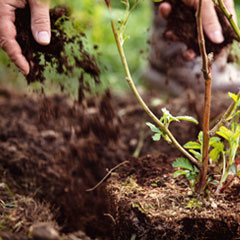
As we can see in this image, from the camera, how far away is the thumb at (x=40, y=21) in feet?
4.43

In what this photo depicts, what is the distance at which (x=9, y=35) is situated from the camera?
1.38 m

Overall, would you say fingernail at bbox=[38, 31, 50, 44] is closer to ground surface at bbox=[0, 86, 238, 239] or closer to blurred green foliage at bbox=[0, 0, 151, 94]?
ground surface at bbox=[0, 86, 238, 239]

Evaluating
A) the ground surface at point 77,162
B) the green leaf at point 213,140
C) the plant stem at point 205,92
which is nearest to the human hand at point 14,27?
the ground surface at point 77,162

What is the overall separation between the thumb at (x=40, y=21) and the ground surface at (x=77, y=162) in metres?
0.37

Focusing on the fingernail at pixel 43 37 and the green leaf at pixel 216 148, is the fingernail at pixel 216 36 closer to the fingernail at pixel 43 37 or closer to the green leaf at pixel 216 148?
the green leaf at pixel 216 148

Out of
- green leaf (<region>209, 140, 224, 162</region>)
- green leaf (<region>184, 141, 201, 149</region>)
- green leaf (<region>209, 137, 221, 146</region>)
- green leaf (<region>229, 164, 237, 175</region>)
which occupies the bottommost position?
green leaf (<region>229, 164, 237, 175</region>)

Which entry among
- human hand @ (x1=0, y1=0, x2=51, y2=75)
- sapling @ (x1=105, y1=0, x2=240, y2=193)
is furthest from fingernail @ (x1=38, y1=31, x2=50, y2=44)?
sapling @ (x1=105, y1=0, x2=240, y2=193)

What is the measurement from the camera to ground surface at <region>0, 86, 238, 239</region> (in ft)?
4.20

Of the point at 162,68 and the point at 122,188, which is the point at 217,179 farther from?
the point at 162,68

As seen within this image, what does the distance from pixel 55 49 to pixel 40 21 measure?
17 centimetres

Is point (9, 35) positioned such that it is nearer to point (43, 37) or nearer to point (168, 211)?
point (43, 37)

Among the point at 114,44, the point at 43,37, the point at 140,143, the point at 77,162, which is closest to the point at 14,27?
A: the point at 43,37

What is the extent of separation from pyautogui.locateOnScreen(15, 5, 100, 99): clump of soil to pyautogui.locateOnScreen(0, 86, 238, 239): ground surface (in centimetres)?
20

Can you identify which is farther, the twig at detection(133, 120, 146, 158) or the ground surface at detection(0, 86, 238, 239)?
the twig at detection(133, 120, 146, 158)
